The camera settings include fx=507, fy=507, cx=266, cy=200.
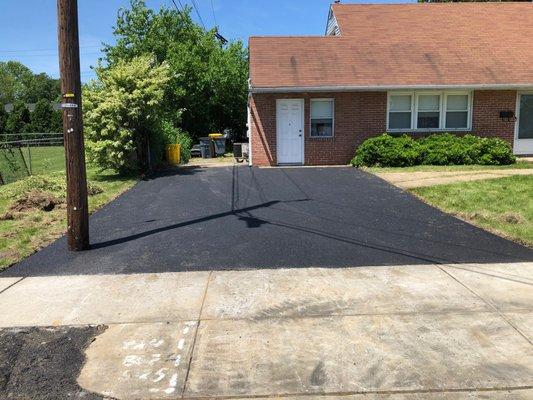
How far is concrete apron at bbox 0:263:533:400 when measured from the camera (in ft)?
12.8

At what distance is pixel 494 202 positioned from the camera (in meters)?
10.3

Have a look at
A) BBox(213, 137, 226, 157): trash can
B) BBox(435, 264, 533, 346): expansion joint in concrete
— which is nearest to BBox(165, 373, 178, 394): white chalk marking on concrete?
BBox(435, 264, 533, 346): expansion joint in concrete

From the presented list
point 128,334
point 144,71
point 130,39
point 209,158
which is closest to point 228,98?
point 209,158

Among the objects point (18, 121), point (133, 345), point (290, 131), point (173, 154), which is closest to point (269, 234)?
point (133, 345)

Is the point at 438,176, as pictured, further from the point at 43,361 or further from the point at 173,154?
the point at 43,361

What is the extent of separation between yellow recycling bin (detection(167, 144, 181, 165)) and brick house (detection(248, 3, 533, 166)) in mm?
3224

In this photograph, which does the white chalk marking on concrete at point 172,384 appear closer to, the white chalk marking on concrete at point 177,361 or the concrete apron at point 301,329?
the concrete apron at point 301,329

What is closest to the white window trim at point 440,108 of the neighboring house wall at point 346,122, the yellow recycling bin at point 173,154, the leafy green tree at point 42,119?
the neighboring house wall at point 346,122

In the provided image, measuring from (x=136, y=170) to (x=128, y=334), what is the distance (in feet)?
41.7

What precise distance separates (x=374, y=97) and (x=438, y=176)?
5040 mm

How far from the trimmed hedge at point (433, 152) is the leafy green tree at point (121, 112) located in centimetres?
728

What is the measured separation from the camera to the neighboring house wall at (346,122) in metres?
18.2

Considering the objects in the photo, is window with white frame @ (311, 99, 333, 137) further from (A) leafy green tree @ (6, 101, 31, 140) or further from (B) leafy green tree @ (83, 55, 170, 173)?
(A) leafy green tree @ (6, 101, 31, 140)

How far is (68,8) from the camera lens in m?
7.21
